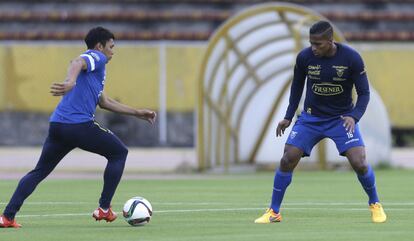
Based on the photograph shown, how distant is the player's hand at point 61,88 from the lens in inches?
521

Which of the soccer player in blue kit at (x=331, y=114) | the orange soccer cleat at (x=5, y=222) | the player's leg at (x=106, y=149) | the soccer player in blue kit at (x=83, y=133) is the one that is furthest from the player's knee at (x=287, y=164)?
the orange soccer cleat at (x=5, y=222)

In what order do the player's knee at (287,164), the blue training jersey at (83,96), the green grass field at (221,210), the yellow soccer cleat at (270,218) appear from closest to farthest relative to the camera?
the green grass field at (221,210) → the blue training jersey at (83,96) → the yellow soccer cleat at (270,218) → the player's knee at (287,164)

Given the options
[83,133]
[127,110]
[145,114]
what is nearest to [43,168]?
[83,133]

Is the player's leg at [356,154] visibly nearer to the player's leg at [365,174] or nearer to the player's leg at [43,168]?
the player's leg at [365,174]

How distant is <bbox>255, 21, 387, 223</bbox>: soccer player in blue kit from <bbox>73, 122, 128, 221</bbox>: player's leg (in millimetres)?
1636

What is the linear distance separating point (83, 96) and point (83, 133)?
0.40m

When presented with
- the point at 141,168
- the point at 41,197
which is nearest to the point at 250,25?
the point at 141,168

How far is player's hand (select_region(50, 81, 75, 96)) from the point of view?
13.2 metres

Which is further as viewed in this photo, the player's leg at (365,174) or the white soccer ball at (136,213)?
the player's leg at (365,174)

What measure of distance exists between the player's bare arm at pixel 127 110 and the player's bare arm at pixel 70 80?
728 mm

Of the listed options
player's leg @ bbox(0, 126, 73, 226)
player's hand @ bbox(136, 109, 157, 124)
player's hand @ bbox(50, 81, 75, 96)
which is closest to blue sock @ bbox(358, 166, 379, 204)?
player's hand @ bbox(136, 109, 157, 124)

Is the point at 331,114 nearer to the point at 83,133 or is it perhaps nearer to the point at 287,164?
the point at 287,164

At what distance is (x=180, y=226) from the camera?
1398cm

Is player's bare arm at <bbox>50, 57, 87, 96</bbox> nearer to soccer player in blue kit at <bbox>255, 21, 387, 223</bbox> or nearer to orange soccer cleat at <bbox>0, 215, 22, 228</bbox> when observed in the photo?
orange soccer cleat at <bbox>0, 215, 22, 228</bbox>
